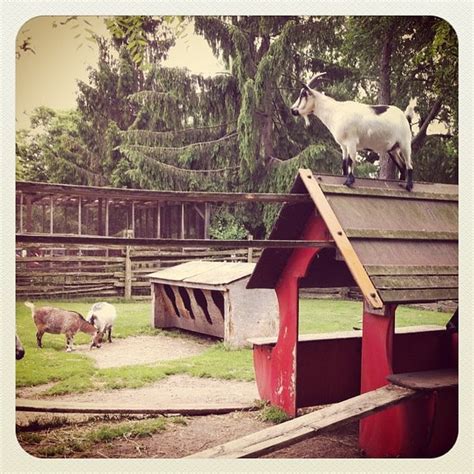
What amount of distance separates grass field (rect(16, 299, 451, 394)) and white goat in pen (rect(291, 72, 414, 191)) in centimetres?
86

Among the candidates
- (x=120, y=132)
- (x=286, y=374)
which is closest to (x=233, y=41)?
(x=120, y=132)

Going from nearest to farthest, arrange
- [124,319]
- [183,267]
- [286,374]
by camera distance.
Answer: [286,374], [124,319], [183,267]

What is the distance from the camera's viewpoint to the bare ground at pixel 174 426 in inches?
92.7

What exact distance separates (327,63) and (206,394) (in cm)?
174

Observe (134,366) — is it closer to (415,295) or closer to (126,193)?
(126,193)

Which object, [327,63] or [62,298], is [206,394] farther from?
[327,63]

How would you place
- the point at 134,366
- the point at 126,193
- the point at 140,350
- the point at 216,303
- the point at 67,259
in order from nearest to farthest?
the point at 126,193, the point at 67,259, the point at 134,366, the point at 140,350, the point at 216,303

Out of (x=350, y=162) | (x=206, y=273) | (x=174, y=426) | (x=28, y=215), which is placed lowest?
(x=174, y=426)

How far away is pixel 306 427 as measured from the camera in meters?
2.00

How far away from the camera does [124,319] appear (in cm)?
305

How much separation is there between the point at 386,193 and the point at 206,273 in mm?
2054

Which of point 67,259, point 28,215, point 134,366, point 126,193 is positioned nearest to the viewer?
point 126,193

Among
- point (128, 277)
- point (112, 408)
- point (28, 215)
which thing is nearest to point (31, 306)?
point (28, 215)

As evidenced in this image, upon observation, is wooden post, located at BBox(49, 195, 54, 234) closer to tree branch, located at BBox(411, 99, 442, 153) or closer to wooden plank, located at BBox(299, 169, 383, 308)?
wooden plank, located at BBox(299, 169, 383, 308)
